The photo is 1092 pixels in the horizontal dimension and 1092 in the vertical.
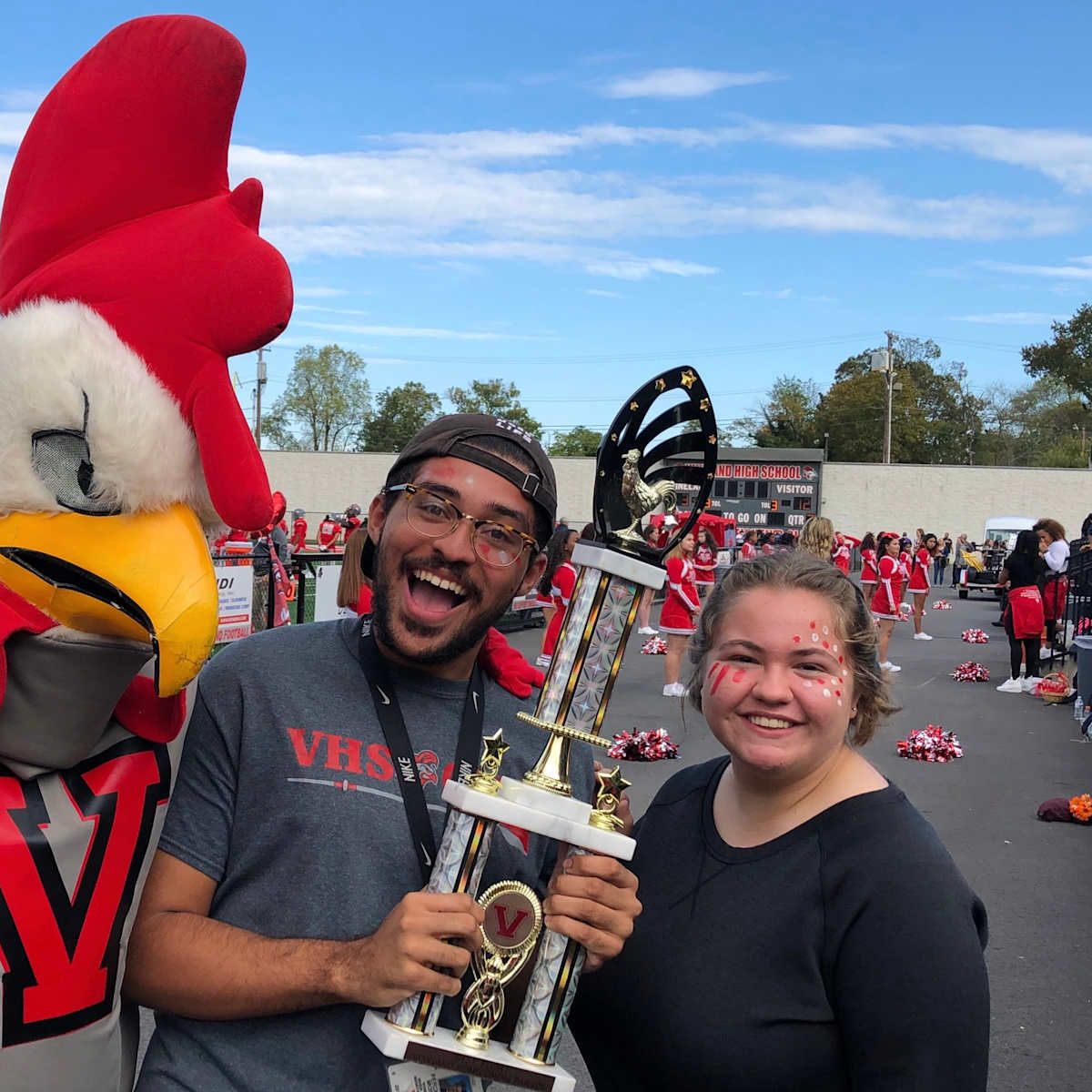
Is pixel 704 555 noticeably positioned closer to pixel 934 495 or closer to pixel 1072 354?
pixel 934 495

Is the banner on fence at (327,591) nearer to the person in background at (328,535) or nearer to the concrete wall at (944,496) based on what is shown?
the person in background at (328,535)

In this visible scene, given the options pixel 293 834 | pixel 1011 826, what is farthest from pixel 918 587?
pixel 293 834

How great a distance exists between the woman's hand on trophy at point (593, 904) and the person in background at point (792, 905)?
26 centimetres

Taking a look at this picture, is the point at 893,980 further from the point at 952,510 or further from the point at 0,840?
the point at 952,510

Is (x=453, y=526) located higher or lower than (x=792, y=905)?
higher

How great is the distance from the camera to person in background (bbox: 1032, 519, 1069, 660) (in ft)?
46.2

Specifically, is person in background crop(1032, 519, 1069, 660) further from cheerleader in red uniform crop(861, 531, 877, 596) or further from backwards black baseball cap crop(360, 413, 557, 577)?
backwards black baseball cap crop(360, 413, 557, 577)

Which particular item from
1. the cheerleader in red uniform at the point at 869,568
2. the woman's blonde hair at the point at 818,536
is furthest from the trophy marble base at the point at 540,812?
the cheerleader in red uniform at the point at 869,568

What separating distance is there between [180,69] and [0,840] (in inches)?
45.8

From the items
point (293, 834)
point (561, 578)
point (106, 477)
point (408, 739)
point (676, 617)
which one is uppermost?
point (106, 477)

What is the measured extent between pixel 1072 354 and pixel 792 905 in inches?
2979

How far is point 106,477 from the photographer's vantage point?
5.64ft

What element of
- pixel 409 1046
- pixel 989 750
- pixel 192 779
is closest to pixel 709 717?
pixel 409 1046

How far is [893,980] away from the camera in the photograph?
1.80m
